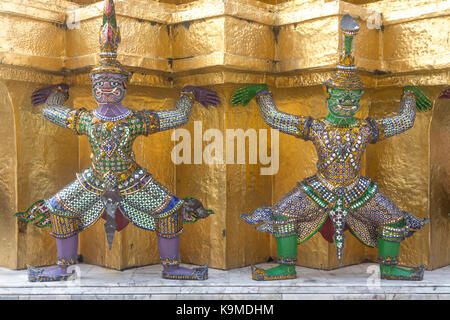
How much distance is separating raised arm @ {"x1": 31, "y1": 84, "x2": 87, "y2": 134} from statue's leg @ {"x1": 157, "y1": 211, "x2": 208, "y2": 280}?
36.1 inches

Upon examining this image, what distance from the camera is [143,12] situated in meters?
4.76

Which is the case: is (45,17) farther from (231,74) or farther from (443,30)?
(443,30)

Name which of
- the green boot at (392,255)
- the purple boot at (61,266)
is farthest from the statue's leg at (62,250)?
the green boot at (392,255)

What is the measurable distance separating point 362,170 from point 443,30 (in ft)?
4.23

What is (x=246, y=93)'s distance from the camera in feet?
15.4

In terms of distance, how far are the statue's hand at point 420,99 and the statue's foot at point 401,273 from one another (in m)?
1.23

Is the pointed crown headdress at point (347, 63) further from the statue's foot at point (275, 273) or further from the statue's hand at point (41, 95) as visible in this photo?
the statue's hand at point (41, 95)

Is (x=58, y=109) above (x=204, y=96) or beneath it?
beneath

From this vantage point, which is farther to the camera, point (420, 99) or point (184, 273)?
point (420, 99)

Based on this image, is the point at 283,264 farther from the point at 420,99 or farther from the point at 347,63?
the point at 420,99

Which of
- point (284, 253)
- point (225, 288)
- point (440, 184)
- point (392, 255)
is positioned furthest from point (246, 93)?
point (440, 184)

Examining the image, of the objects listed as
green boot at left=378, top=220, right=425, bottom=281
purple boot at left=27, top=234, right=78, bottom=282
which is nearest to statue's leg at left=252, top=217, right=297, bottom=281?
green boot at left=378, top=220, right=425, bottom=281

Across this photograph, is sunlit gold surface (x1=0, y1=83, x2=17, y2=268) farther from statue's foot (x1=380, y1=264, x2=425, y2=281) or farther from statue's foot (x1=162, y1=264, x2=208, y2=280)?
statue's foot (x1=380, y1=264, x2=425, y2=281)

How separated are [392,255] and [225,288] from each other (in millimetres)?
1269
